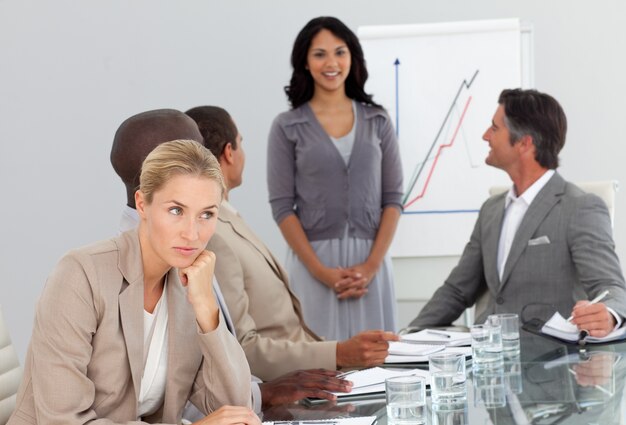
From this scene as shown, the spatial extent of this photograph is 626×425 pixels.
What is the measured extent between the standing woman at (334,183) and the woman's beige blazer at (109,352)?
6.18ft

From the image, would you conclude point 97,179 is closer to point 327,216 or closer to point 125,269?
point 327,216

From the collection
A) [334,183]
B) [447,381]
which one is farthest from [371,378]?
[334,183]

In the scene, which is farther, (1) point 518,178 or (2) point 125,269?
(1) point 518,178

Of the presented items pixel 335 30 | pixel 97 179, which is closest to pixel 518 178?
pixel 335 30

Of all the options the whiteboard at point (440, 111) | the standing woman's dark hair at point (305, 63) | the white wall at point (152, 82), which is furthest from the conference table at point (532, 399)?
the white wall at point (152, 82)

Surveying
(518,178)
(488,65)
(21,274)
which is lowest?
(21,274)

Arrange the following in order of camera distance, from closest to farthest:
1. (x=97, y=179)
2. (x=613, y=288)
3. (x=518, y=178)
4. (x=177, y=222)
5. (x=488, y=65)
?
(x=177, y=222), (x=613, y=288), (x=518, y=178), (x=488, y=65), (x=97, y=179)

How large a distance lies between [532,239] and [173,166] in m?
1.69

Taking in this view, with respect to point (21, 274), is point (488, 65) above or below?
above

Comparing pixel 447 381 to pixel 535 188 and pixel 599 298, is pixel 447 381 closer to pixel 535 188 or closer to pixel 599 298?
pixel 599 298

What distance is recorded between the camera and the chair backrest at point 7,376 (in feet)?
6.95

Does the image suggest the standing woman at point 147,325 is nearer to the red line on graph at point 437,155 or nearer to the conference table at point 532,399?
the conference table at point 532,399

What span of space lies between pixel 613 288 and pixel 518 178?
60 centimetres

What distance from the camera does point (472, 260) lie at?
3.29m
